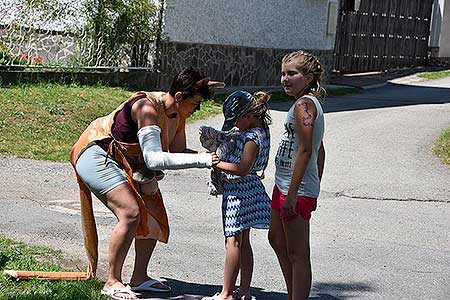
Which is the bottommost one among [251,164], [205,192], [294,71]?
[205,192]

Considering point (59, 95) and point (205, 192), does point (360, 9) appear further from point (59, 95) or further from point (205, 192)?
point (205, 192)

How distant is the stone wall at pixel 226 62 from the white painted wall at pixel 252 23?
0.45ft

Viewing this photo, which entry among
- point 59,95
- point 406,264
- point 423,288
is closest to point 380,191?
point 406,264

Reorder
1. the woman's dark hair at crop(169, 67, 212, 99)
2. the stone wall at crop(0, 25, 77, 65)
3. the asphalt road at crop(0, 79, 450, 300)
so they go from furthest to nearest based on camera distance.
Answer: the stone wall at crop(0, 25, 77, 65) → the asphalt road at crop(0, 79, 450, 300) → the woman's dark hair at crop(169, 67, 212, 99)

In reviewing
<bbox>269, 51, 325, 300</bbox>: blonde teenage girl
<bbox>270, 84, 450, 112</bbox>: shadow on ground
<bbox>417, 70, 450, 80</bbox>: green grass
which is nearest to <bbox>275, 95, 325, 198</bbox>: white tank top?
<bbox>269, 51, 325, 300</bbox>: blonde teenage girl

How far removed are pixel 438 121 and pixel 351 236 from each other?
26.1ft

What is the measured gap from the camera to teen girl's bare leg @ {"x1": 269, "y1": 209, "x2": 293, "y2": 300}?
5.31 metres

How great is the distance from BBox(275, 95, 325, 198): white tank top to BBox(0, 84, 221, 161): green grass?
5835mm

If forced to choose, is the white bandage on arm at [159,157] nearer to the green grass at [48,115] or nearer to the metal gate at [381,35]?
the green grass at [48,115]

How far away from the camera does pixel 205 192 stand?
9.38 metres

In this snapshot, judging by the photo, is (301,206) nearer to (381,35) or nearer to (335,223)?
(335,223)

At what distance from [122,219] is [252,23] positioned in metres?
13.0

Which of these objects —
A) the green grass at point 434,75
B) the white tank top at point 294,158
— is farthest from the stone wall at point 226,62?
the white tank top at point 294,158

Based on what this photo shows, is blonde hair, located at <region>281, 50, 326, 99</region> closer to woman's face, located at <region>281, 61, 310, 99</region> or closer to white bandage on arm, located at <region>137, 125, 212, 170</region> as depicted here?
woman's face, located at <region>281, 61, 310, 99</region>
